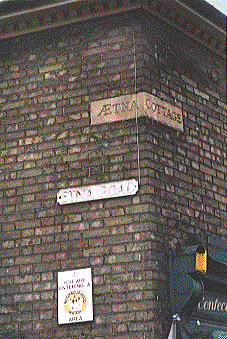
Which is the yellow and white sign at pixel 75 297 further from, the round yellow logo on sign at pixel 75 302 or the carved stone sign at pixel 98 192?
the carved stone sign at pixel 98 192

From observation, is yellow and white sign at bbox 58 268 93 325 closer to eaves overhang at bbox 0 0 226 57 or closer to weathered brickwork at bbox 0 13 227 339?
weathered brickwork at bbox 0 13 227 339

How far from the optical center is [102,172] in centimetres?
1029

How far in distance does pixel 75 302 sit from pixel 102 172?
1825 mm

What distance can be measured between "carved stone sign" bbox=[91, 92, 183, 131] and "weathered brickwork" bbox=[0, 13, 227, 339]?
0.10 m

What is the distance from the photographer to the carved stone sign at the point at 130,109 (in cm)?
1034

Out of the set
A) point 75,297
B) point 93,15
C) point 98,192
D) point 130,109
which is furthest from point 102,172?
point 93,15

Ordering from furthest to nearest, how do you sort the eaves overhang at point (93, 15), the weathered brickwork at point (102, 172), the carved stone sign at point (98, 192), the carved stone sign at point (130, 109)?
the eaves overhang at point (93, 15) → the carved stone sign at point (130, 109) → the carved stone sign at point (98, 192) → the weathered brickwork at point (102, 172)

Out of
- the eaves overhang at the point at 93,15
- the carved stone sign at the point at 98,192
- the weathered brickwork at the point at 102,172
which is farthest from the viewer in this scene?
the eaves overhang at the point at 93,15

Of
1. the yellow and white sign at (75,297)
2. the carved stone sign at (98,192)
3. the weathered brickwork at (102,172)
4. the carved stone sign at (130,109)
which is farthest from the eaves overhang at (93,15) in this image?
the yellow and white sign at (75,297)

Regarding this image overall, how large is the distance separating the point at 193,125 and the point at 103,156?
1700 millimetres

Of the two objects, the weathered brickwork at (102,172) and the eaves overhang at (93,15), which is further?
the eaves overhang at (93,15)

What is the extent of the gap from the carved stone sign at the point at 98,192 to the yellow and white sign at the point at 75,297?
3.33ft

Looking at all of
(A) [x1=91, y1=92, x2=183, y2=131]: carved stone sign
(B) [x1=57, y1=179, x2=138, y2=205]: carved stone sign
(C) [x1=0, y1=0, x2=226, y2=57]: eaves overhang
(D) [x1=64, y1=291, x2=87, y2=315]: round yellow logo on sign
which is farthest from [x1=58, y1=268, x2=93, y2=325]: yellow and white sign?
(C) [x1=0, y1=0, x2=226, y2=57]: eaves overhang

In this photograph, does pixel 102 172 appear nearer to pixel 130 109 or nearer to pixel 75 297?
pixel 130 109
